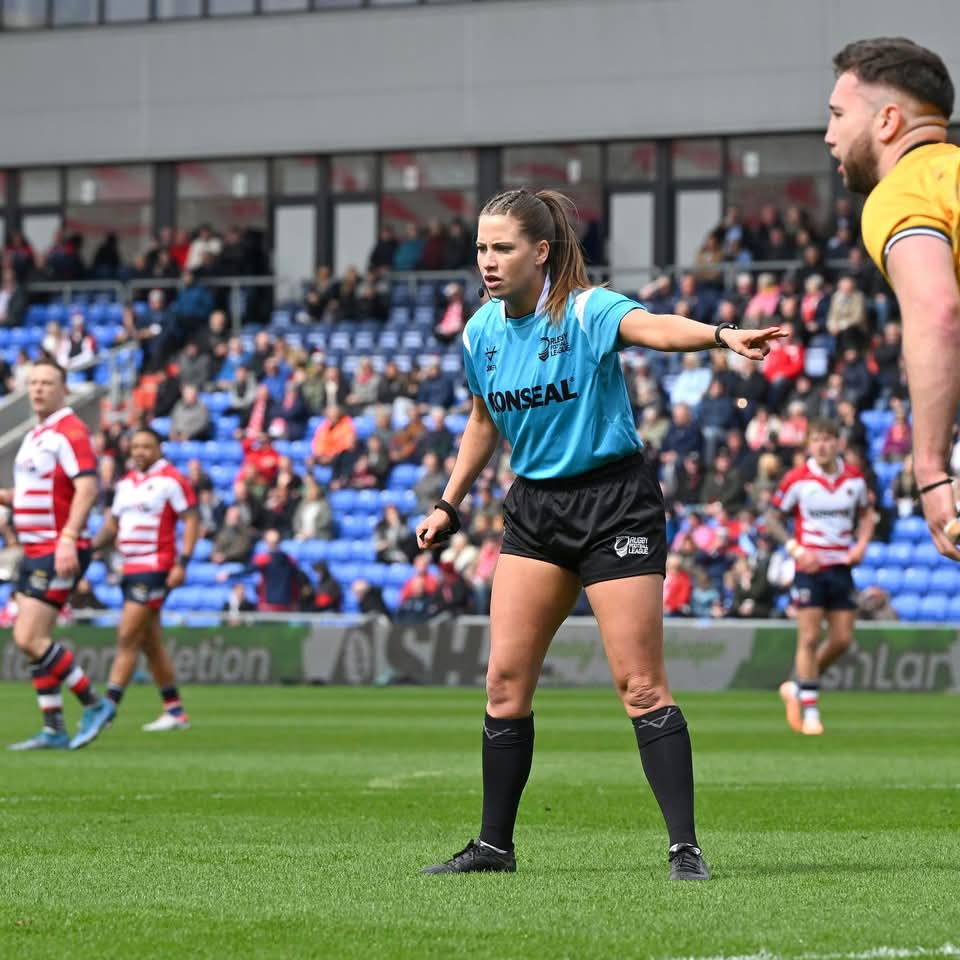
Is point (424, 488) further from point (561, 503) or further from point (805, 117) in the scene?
point (561, 503)

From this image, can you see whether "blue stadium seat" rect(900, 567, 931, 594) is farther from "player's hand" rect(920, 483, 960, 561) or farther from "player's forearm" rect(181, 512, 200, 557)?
"player's hand" rect(920, 483, 960, 561)

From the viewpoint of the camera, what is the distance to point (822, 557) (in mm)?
16344

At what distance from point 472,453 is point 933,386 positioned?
8.91 feet

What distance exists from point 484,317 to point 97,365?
95.3 feet

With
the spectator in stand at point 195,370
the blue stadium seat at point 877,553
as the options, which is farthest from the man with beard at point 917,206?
the spectator in stand at point 195,370

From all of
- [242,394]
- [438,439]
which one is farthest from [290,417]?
[438,439]

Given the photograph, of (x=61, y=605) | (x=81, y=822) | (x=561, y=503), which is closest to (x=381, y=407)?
(x=61, y=605)

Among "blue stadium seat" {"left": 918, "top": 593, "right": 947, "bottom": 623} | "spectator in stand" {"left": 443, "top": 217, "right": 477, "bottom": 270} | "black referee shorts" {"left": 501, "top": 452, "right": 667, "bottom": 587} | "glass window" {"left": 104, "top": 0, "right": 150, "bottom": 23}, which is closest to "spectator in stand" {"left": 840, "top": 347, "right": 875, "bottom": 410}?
"blue stadium seat" {"left": 918, "top": 593, "right": 947, "bottom": 623}

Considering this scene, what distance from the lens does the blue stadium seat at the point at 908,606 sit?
25.9 metres

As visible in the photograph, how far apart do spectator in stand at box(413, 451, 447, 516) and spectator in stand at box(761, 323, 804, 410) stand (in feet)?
14.6

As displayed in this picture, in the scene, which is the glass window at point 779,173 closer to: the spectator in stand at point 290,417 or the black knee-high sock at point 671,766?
the spectator in stand at point 290,417

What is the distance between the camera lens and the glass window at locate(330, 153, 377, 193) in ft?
127

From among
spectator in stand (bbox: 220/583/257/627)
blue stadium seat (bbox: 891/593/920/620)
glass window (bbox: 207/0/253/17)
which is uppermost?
glass window (bbox: 207/0/253/17)

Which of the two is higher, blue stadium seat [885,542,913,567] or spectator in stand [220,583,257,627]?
blue stadium seat [885,542,913,567]
